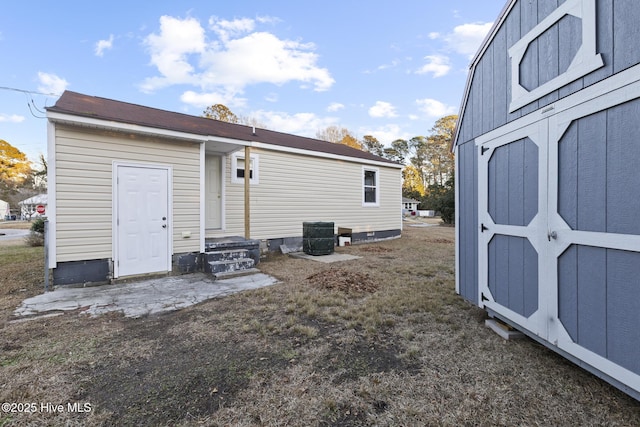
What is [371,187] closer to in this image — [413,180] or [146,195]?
[146,195]

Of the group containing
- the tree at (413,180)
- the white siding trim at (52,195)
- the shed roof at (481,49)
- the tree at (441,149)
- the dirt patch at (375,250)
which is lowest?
the dirt patch at (375,250)

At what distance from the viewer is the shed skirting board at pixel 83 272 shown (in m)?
4.61

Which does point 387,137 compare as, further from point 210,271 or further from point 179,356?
point 179,356

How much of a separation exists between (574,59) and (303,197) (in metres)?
7.24

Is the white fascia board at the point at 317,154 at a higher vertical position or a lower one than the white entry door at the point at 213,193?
higher

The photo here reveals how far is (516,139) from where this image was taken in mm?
2562

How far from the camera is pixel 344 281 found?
480 centimetres

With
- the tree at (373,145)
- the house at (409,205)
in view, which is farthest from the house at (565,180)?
the tree at (373,145)

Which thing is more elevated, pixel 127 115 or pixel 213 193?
pixel 127 115

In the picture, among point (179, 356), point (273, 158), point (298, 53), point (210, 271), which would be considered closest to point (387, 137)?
point (298, 53)

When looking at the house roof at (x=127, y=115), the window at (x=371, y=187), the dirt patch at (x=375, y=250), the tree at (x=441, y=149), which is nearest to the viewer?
the house roof at (x=127, y=115)

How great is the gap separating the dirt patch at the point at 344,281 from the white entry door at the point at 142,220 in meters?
3.04

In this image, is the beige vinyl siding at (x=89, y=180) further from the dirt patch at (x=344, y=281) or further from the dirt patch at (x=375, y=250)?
the dirt patch at (x=375, y=250)

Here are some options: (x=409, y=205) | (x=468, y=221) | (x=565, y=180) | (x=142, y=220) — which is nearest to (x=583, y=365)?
(x=565, y=180)
